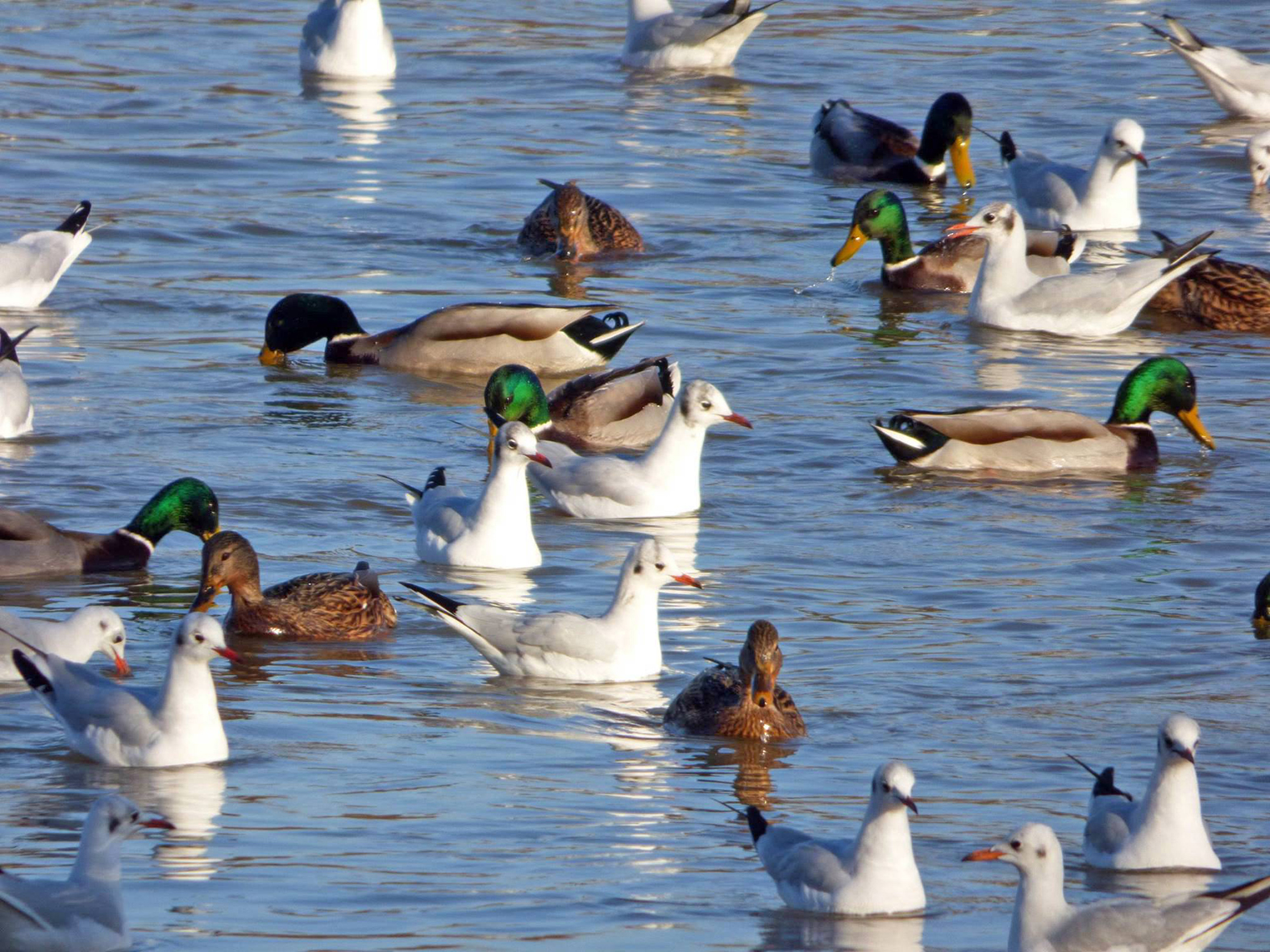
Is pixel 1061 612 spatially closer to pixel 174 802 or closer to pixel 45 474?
pixel 174 802

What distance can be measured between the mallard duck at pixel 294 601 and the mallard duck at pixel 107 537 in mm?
840

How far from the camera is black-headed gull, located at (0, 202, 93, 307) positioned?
16.3 metres

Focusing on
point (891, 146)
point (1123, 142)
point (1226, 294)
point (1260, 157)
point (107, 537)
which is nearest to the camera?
point (107, 537)

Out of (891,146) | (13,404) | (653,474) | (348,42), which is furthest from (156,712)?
(348,42)

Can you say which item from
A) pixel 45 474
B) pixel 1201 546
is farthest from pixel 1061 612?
pixel 45 474

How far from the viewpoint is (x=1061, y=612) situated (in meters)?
10.5

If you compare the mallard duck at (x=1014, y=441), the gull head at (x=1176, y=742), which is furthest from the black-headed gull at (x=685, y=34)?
the gull head at (x=1176, y=742)

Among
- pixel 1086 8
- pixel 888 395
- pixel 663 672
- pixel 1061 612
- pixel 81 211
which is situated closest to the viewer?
pixel 663 672

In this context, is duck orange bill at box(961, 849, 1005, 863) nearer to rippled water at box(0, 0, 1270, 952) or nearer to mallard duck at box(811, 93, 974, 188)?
rippled water at box(0, 0, 1270, 952)

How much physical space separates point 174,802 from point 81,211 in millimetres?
9381

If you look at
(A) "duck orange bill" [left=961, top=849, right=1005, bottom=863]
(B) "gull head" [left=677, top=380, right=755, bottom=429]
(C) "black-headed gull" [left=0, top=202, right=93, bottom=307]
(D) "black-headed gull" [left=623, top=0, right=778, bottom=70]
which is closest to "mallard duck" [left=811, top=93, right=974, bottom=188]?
(D) "black-headed gull" [left=623, top=0, right=778, bottom=70]

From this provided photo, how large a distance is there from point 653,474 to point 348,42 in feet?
45.4

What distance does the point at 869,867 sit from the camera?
276 inches

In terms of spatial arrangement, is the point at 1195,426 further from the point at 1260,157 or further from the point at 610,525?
the point at 1260,157
